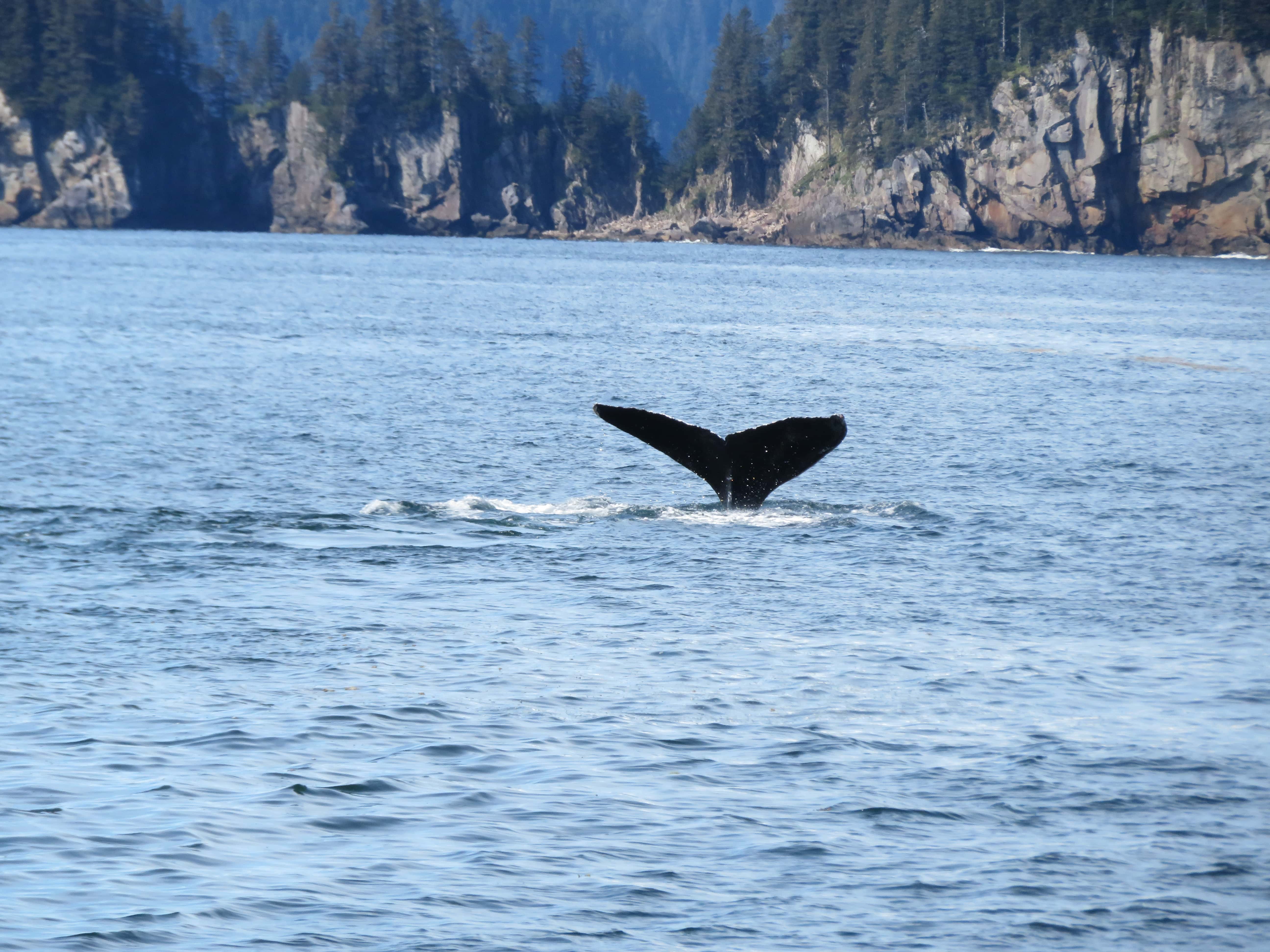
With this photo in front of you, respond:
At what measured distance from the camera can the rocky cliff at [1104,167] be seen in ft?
493

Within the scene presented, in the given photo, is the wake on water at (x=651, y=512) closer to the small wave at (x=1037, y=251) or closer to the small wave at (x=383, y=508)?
the small wave at (x=383, y=508)

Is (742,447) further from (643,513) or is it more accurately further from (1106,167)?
(1106,167)

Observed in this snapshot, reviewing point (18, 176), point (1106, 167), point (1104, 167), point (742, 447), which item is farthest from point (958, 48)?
point (742, 447)

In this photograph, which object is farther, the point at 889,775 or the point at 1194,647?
the point at 1194,647

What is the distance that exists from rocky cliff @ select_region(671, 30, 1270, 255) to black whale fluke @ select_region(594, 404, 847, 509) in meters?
142

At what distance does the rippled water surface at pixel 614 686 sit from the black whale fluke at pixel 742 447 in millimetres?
710

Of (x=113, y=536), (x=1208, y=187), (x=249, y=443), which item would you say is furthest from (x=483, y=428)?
(x=1208, y=187)

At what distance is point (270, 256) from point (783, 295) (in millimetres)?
59811

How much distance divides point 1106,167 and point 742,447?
151 metres

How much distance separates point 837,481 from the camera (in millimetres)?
24562

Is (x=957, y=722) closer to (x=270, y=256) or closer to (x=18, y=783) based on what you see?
(x=18, y=783)

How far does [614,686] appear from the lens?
40.4 ft

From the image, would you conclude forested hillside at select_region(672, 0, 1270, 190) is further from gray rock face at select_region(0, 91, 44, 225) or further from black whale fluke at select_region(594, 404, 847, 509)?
black whale fluke at select_region(594, 404, 847, 509)

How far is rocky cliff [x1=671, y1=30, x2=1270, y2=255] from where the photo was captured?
493ft
